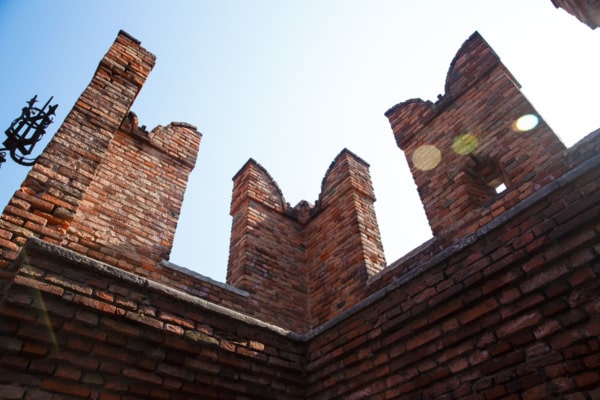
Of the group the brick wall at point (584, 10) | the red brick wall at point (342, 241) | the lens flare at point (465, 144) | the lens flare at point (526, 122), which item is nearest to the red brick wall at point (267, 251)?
the red brick wall at point (342, 241)

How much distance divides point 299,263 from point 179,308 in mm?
2846

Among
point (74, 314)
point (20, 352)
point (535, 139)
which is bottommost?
point (20, 352)

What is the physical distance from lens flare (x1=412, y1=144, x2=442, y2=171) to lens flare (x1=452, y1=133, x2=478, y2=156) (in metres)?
0.24

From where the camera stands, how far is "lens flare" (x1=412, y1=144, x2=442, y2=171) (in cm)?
534

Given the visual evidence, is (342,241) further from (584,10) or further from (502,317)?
(584,10)

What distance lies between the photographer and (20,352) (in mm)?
2699

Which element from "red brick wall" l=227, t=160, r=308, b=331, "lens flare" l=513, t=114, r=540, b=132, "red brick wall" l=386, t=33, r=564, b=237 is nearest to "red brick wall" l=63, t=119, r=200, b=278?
"red brick wall" l=227, t=160, r=308, b=331

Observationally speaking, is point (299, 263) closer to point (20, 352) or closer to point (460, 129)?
point (460, 129)

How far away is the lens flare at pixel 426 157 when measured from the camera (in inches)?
210

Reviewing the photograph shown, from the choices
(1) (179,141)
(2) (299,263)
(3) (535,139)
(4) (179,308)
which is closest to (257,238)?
(2) (299,263)

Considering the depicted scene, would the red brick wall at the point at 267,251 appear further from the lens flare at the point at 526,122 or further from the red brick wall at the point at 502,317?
the lens flare at the point at 526,122

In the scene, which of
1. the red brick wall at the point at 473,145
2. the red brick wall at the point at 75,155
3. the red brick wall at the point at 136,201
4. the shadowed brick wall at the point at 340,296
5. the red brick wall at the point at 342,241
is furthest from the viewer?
the red brick wall at the point at 342,241

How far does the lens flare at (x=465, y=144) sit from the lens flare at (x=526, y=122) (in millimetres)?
515

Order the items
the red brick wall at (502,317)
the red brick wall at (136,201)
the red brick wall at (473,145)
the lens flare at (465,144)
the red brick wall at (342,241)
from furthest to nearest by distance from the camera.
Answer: the red brick wall at (342,241) < the lens flare at (465,144) < the red brick wall at (136,201) < the red brick wall at (473,145) < the red brick wall at (502,317)
